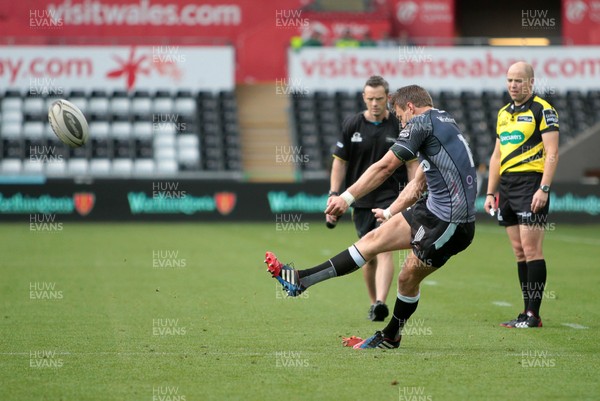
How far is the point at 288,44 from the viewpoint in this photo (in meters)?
31.2

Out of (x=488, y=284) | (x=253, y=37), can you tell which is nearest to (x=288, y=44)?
(x=253, y=37)

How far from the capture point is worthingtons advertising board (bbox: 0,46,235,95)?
29.2 meters

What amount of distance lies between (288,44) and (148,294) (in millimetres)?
19873

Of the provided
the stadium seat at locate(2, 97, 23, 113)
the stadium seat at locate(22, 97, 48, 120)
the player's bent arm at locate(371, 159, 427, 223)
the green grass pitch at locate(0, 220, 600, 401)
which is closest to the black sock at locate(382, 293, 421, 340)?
the green grass pitch at locate(0, 220, 600, 401)

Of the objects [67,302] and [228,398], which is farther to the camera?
[67,302]

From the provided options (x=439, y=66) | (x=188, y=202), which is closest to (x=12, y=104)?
(x=188, y=202)

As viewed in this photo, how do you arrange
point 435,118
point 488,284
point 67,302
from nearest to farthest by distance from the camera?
1. point 435,118
2. point 67,302
3. point 488,284

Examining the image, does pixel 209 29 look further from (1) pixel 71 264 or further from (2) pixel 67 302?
(2) pixel 67 302

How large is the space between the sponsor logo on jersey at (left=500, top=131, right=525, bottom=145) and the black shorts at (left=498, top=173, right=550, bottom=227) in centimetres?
30

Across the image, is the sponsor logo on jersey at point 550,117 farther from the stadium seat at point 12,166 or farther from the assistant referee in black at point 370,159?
the stadium seat at point 12,166

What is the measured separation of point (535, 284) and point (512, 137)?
1355mm

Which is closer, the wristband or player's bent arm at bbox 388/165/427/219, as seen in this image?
the wristband

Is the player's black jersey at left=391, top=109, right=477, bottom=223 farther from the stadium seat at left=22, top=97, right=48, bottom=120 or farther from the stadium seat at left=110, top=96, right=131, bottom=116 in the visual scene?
the stadium seat at left=22, top=97, right=48, bottom=120

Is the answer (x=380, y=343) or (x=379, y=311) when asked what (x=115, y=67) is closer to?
(x=379, y=311)
